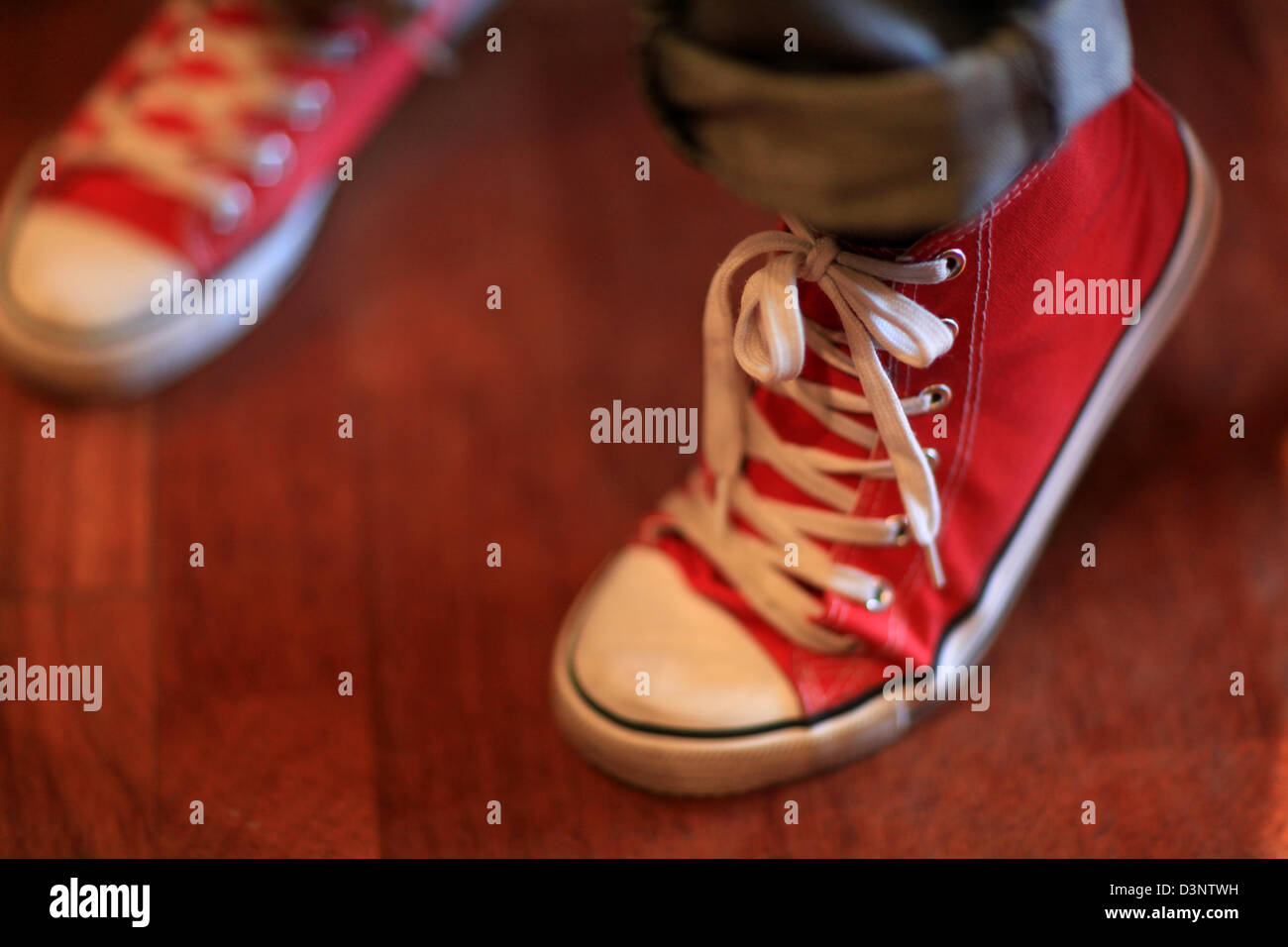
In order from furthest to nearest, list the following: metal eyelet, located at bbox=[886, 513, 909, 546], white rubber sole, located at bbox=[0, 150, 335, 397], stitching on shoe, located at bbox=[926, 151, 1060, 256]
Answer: white rubber sole, located at bbox=[0, 150, 335, 397]
metal eyelet, located at bbox=[886, 513, 909, 546]
stitching on shoe, located at bbox=[926, 151, 1060, 256]

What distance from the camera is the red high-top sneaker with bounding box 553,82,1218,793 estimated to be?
534 mm

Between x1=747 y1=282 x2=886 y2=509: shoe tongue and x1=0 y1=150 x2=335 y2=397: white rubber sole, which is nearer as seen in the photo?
x1=747 y1=282 x2=886 y2=509: shoe tongue

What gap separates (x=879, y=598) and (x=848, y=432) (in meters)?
0.09

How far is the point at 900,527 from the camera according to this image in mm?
584

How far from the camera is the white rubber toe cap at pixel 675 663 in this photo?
0.60 meters

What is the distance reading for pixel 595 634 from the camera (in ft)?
2.03

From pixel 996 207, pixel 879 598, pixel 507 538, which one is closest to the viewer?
pixel 996 207

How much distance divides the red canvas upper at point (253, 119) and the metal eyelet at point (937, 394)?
438 millimetres

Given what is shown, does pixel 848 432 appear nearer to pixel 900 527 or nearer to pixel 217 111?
pixel 900 527

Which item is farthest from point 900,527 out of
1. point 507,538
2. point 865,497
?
point 507,538
